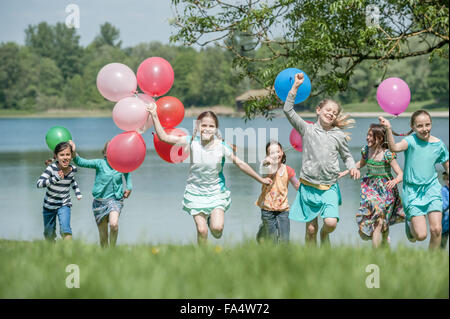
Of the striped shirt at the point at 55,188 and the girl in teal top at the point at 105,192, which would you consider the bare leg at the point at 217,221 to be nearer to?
the girl in teal top at the point at 105,192

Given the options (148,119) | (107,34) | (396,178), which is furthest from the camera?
(107,34)

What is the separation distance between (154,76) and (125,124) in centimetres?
76

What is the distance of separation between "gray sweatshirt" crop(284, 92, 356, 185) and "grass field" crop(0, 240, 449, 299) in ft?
3.52

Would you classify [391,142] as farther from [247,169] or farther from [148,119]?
[148,119]

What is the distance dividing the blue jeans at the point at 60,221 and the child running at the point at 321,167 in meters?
2.57

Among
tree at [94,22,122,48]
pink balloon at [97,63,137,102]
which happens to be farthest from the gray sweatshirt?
tree at [94,22,122,48]

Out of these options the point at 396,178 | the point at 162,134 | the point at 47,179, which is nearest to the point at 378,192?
the point at 396,178

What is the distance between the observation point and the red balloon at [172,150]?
610 cm

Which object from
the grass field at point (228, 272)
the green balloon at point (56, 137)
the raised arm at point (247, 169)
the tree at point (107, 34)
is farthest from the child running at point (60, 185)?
the tree at point (107, 34)

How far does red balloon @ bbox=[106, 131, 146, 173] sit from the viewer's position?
19.8ft

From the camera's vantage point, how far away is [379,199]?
6.44 meters

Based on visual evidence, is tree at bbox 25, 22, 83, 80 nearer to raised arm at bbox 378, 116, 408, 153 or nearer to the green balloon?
the green balloon
